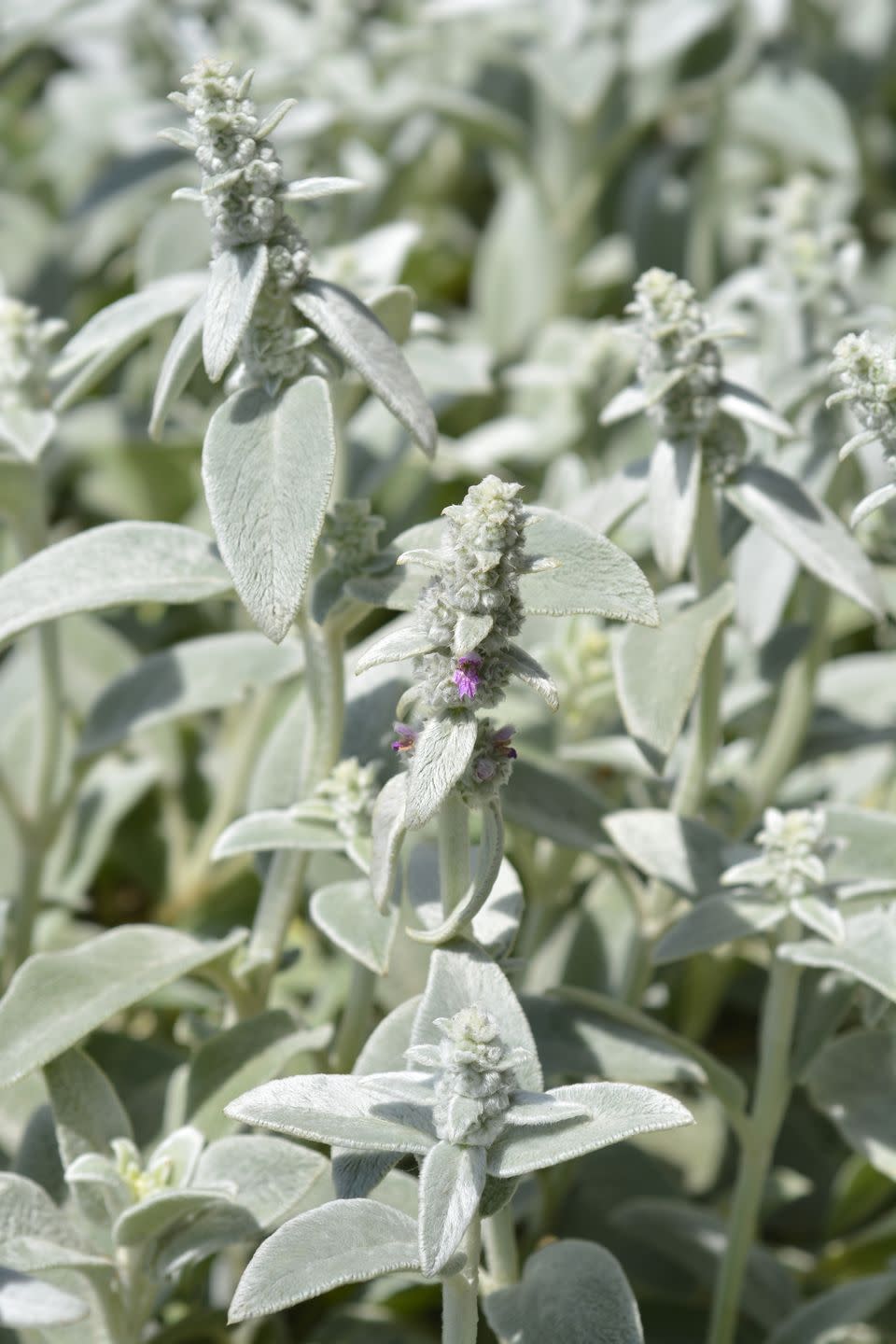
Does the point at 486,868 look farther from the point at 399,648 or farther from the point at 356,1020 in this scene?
the point at 356,1020

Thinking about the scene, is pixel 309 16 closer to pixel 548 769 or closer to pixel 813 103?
pixel 813 103

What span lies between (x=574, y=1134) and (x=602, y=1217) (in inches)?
34.0

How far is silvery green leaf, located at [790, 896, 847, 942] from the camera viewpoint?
159cm

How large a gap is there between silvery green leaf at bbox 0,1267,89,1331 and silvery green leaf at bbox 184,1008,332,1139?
1.14ft

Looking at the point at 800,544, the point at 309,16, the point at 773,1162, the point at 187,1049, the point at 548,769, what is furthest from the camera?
the point at 309,16

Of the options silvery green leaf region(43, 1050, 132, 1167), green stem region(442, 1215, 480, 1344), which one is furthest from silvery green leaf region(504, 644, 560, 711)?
silvery green leaf region(43, 1050, 132, 1167)

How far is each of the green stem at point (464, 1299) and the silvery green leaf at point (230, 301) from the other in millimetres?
801

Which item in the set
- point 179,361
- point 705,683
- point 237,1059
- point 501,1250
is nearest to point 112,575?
point 179,361

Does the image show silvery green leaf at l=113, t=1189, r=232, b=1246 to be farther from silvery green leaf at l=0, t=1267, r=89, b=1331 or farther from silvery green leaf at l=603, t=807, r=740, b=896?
silvery green leaf at l=603, t=807, r=740, b=896

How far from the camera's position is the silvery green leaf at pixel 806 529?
5.55 ft

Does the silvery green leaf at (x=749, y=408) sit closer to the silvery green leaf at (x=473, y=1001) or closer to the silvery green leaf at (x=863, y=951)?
the silvery green leaf at (x=863, y=951)

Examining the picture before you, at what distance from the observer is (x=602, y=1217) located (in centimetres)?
211

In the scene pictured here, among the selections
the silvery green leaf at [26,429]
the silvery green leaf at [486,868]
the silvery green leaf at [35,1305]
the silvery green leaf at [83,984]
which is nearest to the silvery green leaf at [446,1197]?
A: the silvery green leaf at [486,868]

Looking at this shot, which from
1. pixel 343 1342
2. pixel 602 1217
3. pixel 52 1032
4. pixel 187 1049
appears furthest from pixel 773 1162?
pixel 52 1032
